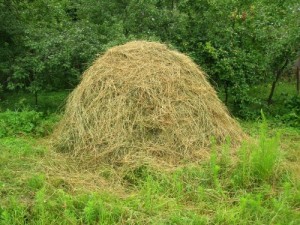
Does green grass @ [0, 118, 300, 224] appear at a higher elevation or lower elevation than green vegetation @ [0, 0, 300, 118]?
lower

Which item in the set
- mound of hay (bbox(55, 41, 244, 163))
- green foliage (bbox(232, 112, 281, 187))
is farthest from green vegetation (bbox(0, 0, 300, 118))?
green foliage (bbox(232, 112, 281, 187))

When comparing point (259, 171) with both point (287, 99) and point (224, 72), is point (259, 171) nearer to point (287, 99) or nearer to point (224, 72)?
point (224, 72)

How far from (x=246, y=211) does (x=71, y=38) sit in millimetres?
4703

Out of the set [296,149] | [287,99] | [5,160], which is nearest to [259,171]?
[296,149]

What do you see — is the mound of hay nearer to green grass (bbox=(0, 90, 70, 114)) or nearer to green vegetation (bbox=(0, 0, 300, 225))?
green vegetation (bbox=(0, 0, 300, 225))

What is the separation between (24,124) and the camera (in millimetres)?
6754

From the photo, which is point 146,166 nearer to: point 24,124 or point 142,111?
point 142,111

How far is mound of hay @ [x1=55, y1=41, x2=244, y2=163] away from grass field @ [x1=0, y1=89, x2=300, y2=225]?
0.30 m

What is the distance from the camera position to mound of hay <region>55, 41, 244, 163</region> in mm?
5391

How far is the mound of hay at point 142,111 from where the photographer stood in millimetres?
5391

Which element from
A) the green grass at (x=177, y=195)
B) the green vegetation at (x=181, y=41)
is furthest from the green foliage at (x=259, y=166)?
the green vegetation at (x=181, y=41)

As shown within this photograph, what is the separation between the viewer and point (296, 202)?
4348mm

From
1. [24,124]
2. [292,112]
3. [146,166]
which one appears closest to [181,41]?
[292,112]

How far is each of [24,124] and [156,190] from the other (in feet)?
10.3
